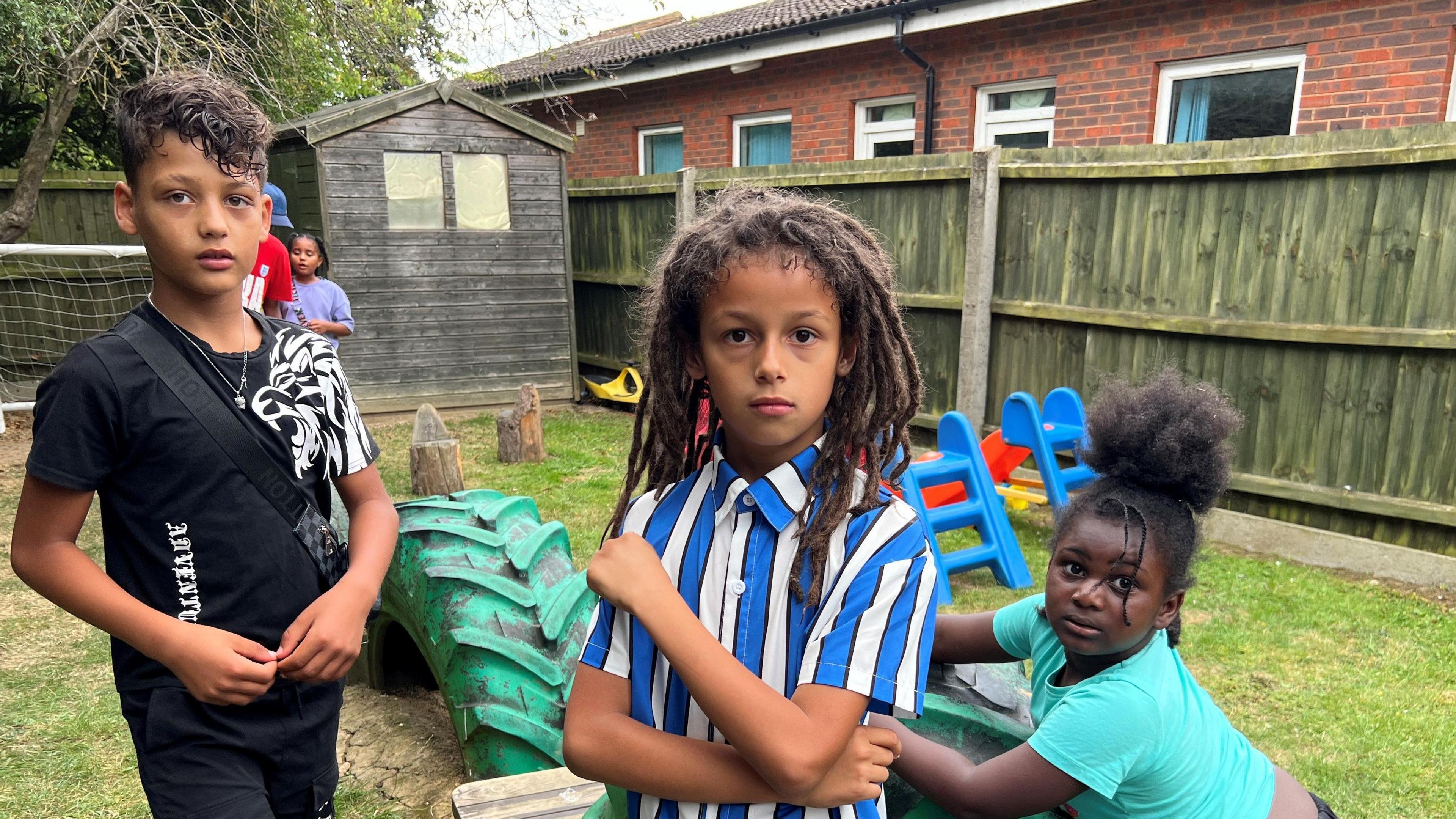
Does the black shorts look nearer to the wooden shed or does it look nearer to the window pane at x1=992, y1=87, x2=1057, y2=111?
the wooden shed

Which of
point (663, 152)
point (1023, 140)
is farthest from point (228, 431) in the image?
point (663, 152)

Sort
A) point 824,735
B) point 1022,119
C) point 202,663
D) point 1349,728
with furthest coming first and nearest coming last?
point 1022,119 → point 1349,728 → point 202,663 → point 824,735

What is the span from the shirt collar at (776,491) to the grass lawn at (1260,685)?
2108 millimetres

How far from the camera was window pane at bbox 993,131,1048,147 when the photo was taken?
9680mm

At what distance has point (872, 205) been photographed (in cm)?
736

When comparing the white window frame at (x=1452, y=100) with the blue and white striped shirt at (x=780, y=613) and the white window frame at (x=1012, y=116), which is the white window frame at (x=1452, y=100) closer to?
the white window frame at (x=1012, y=116)

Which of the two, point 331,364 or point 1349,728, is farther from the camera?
point 1349,728

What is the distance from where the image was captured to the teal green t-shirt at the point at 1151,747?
1525 mm

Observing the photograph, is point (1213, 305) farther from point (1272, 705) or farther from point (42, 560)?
point (42, 560)

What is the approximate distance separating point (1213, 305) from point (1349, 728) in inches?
110

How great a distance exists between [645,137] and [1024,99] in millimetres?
6218

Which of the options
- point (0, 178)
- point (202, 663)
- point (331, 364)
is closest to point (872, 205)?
point (331, 364)

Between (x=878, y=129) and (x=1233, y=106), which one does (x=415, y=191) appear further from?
(x=1233, y=106)

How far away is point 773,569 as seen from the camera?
1.29m
